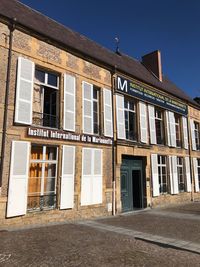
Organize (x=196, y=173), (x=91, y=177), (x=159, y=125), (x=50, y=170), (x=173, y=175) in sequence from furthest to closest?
(x=196, y=173)
(x=159, y=125)
(x=173, y=175)
(x=91, y=177)
(x=50, y=170)

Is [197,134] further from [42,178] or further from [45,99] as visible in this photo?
[42,178]

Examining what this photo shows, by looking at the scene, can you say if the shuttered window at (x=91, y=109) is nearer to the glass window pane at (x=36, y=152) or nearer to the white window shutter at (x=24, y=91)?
the glass window pane at (x=36, y=152)

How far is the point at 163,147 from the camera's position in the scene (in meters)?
13.5

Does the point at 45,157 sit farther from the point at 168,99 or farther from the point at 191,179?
the point at 191,179

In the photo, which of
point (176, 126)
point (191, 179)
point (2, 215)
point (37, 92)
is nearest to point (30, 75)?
point (37, 92)

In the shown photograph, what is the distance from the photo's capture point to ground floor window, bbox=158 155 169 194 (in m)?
→ 13.2

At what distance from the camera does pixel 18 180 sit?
734 centimetres

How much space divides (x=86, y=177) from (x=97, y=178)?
1.77 ft

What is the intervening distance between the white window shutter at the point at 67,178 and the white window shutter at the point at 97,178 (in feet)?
3.41

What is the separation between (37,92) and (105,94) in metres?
3.11

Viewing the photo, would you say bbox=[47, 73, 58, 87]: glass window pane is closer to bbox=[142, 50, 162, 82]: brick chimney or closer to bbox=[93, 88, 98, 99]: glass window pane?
bbox=[93, 88, 98, 99]: glass window pane

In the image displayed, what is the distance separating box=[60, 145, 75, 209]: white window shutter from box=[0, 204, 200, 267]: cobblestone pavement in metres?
1.34

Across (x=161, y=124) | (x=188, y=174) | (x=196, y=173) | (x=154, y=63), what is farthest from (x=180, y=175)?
(x=154, y=63)

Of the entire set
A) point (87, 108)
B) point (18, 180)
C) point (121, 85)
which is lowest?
point (18, 180)
